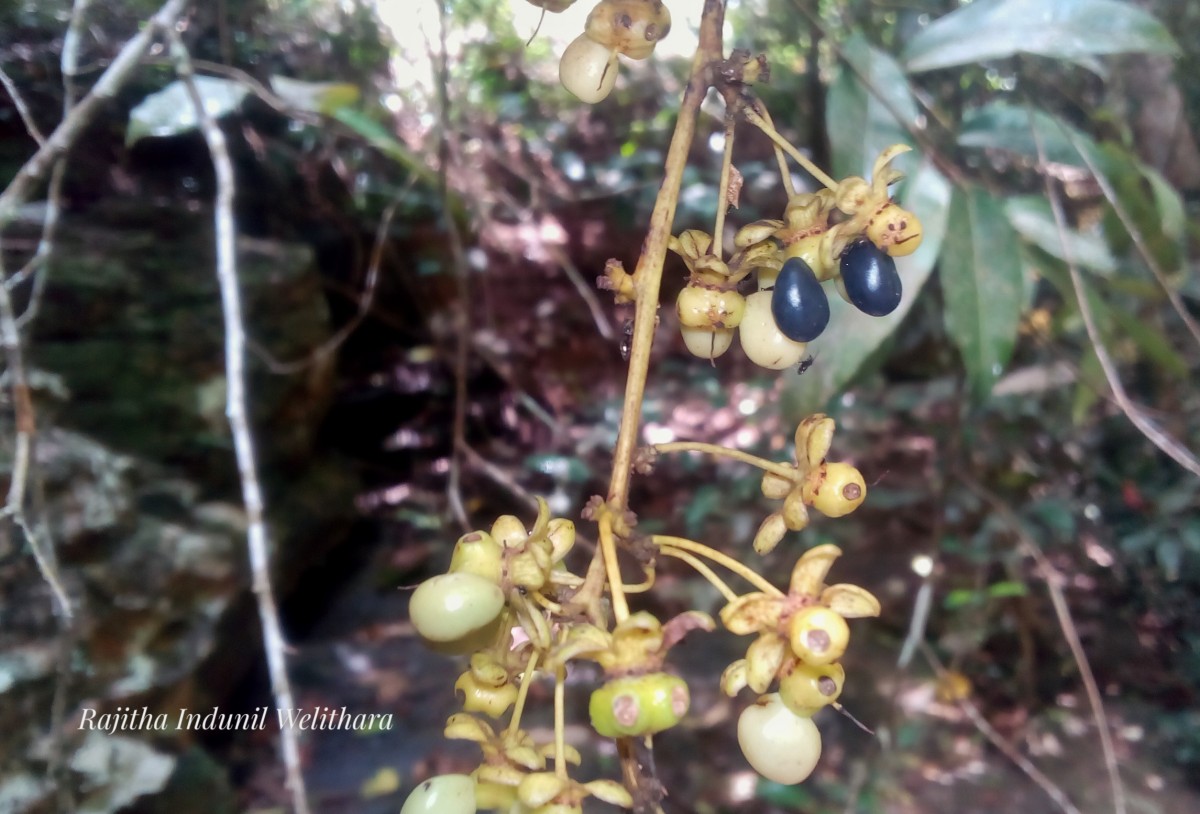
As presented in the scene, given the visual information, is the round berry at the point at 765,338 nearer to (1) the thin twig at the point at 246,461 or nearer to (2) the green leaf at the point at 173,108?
(1) the thin twig at the point at 246,461

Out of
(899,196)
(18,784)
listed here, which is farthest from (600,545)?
(18,784)

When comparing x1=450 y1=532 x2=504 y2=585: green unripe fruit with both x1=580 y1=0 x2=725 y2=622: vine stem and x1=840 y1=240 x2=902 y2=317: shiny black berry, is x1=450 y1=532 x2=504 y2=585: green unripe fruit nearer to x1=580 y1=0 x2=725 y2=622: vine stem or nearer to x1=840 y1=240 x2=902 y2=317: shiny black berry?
x1=580 y1=0 x2=725 y2=622: vine stem

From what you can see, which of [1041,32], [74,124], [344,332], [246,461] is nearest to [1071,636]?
[1041,32]

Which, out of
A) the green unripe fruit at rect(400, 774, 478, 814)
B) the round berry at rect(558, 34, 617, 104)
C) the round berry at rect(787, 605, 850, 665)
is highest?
the round berry at rect(558, 34, 617, 104)

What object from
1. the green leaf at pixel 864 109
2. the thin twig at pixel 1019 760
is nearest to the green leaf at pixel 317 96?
the green leaf at pixel 864 109

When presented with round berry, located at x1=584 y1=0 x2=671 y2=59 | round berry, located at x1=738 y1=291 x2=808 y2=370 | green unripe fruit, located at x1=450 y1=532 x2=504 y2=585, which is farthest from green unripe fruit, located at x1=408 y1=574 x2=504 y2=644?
round berry, located at x1=584 y1=0 x2=671 y2=59

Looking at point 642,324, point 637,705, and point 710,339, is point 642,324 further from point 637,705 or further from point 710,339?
point 637,705
